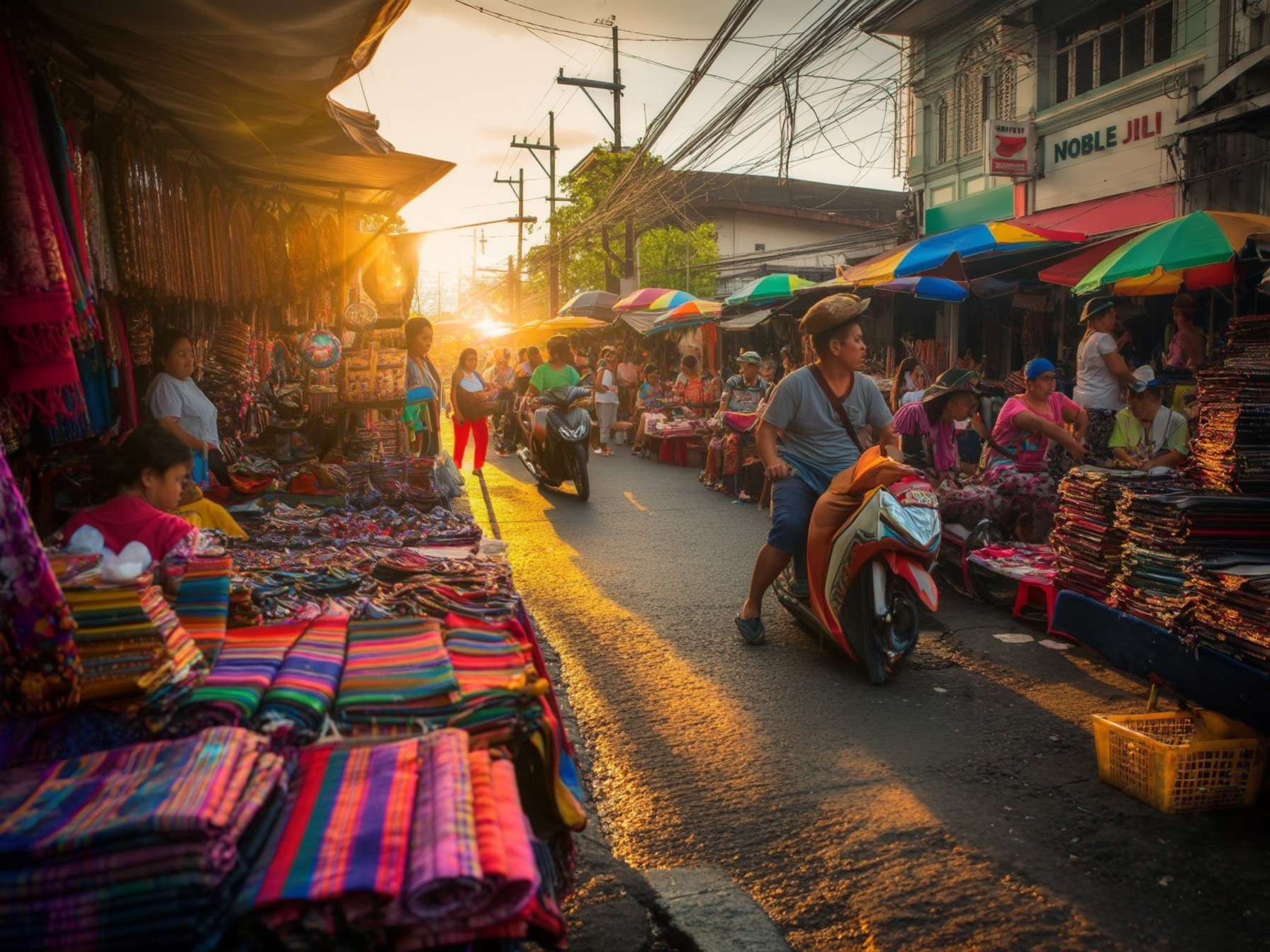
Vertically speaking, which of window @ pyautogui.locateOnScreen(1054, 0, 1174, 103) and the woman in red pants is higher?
window @ pyautogui.locateOnScreen(1054, 0, 1174, 103)

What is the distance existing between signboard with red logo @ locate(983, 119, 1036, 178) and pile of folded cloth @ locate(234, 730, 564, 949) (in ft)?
55.4

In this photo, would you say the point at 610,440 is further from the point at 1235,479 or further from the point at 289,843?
the point at 289,843

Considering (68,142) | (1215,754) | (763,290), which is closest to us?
(1215,754)

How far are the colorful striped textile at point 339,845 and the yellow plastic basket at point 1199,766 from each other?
9.66 feet

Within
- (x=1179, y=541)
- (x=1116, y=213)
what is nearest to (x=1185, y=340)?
(x=1116, y=213)

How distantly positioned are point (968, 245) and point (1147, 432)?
16.5 feet

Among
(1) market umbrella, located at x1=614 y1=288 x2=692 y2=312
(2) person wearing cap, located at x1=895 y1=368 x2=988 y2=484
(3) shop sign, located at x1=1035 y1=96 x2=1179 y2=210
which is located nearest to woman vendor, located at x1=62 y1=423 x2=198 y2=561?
(2) person wearing cap, located at x1=895 y1=368 x2=988 y2=484

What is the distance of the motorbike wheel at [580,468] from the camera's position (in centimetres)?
1183

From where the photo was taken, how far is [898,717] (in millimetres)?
4746

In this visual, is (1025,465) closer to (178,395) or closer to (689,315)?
(178,395)

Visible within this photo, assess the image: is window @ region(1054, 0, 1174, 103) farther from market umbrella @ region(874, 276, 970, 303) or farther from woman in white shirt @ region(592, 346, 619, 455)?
woman in white shirt @ region(592, 346, 619, 455)

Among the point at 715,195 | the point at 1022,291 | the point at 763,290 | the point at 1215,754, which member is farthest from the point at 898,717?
the point at 715,195

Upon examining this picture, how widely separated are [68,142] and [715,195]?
38493 mm

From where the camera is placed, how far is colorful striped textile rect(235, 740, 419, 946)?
165cm
